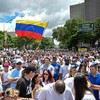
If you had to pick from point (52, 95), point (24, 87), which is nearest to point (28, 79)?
point (24, 87)

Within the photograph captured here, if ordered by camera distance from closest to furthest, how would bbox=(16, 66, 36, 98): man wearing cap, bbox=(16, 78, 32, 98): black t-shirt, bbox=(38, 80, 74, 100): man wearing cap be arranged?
bbox=(38, 80, 74, 100): man wearing cap, bbox=(16, 78, 32, 98): black t-shirt, bbox=(16, 66, 36, 98): man wearing cap

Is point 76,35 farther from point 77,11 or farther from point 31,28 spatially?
point 31,28

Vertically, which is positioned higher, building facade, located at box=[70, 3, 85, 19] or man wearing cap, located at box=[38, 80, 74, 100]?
building facade, located at box=[70, 3, 85, 19]

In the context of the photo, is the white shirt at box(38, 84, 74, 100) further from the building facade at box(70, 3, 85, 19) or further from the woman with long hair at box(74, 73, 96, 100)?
the building facade at box(70, 3, 85, 19)

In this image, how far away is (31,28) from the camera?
50.7ft

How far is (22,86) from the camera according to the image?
5.90 meters

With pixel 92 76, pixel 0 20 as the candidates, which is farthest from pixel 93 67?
pixel 0 20

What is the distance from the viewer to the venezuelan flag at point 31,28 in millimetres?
14906

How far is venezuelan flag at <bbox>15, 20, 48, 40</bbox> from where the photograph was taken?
14.9 m

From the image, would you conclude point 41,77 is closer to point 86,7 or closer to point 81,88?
point 81,88

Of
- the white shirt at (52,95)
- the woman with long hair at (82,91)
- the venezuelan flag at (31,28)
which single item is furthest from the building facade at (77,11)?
the woman with long hair at (82,91)

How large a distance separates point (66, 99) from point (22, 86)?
3.35 ft

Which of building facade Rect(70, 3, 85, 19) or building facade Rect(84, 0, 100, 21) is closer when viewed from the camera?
building facade Rect(84, 0, 100, 21)

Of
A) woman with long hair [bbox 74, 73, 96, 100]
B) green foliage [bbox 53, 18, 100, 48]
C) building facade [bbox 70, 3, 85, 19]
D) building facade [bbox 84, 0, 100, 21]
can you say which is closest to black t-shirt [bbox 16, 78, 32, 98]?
woman with long hair [bbox 74, 73, 96, 100]
